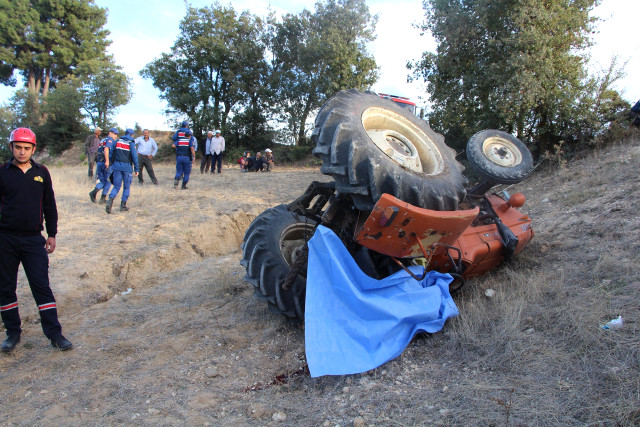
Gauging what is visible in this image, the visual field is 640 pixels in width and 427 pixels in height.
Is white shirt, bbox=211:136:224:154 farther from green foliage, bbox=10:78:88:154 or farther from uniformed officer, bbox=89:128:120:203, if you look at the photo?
green foliage, bbox=10:78:88:154

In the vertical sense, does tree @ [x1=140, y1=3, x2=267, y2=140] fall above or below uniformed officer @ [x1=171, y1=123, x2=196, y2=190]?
above

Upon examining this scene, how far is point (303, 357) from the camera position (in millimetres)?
3232

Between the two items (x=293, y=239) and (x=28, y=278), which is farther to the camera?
(x=293, y=239)

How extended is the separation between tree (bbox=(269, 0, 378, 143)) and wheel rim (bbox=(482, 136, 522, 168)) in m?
→ 16.6

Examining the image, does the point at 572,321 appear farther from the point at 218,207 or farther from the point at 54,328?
the point at 218,207

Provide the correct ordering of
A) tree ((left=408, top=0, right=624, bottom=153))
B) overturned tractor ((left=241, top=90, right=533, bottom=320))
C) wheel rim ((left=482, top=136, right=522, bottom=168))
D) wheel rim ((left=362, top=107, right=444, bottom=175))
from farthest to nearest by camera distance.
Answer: tree ((left=408, top=0, right=624, bottom=153)) → wheel rim ((left=482, top=136, right=522, bottom=168)) → wheel rim ((left=362, top=107, right=444, bottom=175)) → overturned tractor ((left=241, top=90, right=533, bottom=320))

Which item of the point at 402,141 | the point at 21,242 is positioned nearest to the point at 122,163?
the point at 21,242

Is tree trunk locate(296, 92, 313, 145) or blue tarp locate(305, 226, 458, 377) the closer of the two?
blue tarp locate(305, 226, 458, 377)

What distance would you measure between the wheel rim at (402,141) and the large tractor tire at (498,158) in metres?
0.65

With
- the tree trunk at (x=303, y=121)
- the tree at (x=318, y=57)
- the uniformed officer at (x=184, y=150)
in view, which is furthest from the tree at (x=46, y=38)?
the uniformed officer at (x=184, y=150)

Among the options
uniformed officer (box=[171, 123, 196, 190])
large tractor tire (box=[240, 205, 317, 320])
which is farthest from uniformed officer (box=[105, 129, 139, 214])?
large tractor tire (box=[240, 205, 317, 320])

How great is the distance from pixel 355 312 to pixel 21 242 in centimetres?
280

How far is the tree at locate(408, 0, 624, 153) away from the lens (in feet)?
30.1

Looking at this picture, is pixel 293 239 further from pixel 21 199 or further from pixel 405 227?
pixel 21 199
